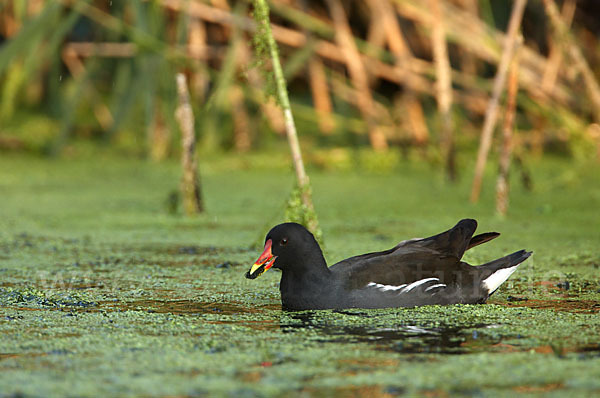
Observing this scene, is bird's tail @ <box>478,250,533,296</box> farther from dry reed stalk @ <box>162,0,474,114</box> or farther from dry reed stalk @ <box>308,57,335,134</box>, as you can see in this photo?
dry reed stalk @ <box>308,57,335,134</box>

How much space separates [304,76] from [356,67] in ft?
5.76

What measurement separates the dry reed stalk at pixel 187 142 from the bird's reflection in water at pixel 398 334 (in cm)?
215

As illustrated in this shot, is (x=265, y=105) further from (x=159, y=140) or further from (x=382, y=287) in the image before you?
(x=382, y=287)

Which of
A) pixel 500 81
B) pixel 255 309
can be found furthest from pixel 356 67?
pixel 255 309

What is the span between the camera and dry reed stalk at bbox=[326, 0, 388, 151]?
707 cm

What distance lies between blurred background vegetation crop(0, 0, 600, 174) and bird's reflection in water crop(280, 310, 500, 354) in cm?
255

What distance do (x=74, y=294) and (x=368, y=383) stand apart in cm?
157

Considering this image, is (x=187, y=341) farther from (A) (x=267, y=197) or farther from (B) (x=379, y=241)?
(A) (x=267, y=197)

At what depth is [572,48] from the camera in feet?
18.6

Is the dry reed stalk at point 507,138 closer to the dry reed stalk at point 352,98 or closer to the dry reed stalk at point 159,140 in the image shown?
the dry reed stalk at point 352,98

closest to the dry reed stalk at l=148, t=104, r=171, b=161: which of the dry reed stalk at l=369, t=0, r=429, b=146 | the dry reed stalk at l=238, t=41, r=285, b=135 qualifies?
the dry reed stalk at l=238, t=41, r=285, b=135

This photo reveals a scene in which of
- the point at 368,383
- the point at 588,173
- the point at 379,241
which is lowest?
the point at 368,383

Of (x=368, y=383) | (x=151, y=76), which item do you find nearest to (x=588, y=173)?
(x=151, y=76)

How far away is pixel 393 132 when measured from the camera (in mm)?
7410
